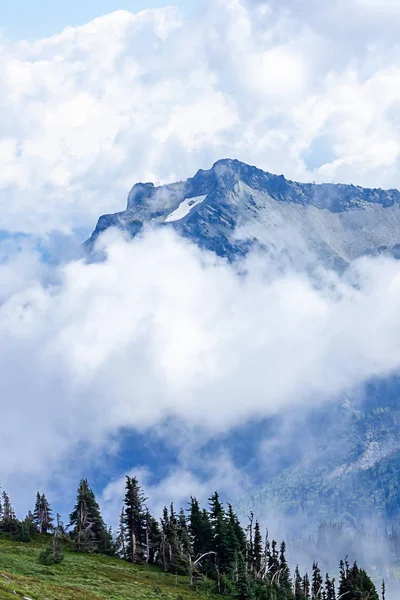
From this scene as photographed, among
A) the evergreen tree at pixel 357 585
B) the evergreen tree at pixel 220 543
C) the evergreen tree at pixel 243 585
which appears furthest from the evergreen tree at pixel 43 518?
the evergreen tree at pixel 357 585

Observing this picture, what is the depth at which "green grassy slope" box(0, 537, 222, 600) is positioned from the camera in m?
84.9

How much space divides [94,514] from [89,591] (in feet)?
202

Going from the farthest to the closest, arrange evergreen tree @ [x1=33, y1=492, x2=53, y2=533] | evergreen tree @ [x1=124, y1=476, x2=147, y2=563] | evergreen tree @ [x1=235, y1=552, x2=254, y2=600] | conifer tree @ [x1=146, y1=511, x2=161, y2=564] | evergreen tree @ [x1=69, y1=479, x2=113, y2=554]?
evergreen tree @ [x1=33, y1=492, x2=53, y2=533]
evergreen tree @ [x1=124, y1=476, x2=147, y2=563]
conifer tree @ [x1=146, y1=511, x2=161, y2=564]
evergreen tree @ [x1=69, y1=479, x2=113, y2=554]
evergreen tree @ [x1=235, y1=552, x2=254, y2=600]

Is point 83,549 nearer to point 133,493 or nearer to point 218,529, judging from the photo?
point 133,493

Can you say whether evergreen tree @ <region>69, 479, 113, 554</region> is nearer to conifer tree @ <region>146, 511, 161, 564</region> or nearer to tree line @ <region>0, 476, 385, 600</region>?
tree line @ <region>0, 476, 385, 600</region>

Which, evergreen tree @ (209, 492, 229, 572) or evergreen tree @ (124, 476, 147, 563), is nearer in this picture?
evergreen tree @ (209, 492, 229, 572)

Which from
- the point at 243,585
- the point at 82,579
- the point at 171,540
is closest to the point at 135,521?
the point at 171,540

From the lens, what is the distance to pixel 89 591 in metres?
95.7

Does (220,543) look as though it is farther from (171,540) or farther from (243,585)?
(243,585)

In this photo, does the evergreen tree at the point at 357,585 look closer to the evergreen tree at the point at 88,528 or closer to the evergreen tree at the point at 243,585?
the evergreen tree at the point at 243,585

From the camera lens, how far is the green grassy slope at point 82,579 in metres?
84.9

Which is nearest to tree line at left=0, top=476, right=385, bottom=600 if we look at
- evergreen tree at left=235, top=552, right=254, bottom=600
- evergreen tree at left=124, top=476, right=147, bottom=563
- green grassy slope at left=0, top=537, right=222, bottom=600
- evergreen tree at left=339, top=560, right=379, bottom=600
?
evergreen tree at left=124, top=476, right=147, bottom=563

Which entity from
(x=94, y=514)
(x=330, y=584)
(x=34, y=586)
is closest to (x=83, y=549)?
(x=94, y=514)

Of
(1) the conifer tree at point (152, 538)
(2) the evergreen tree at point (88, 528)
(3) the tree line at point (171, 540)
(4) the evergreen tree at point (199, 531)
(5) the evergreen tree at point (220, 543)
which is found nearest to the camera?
(3) the tree line at point (171, 540)
